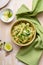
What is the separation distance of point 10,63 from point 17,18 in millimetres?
226

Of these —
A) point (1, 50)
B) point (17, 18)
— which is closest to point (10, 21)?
point (17, 18)

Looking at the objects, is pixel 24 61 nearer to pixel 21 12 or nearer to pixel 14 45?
pixel 14 45

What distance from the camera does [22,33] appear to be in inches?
40.8

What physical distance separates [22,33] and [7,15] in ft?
0.45

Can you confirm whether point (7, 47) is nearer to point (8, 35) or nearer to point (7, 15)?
point (8, 35)

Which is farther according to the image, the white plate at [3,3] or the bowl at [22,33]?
the white plate at [3,3]

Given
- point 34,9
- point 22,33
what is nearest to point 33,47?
point 22,33

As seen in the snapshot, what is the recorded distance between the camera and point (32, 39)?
102 centimetres

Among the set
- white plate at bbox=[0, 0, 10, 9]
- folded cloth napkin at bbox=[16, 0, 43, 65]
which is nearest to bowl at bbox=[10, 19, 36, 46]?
folded cloth napkin at bbox=[16, 0, 43, 65]

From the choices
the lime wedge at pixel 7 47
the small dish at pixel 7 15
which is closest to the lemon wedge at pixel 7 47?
the lime wedge at pixel 7 47

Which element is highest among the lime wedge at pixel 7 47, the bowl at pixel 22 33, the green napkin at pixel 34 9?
the green napkin at pixel 34 9

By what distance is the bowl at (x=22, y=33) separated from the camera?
3.36 ft

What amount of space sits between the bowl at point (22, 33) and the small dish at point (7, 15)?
2.4 inches

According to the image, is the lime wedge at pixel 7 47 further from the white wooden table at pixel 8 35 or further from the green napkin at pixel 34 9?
the green napkin at pixel 34 9
